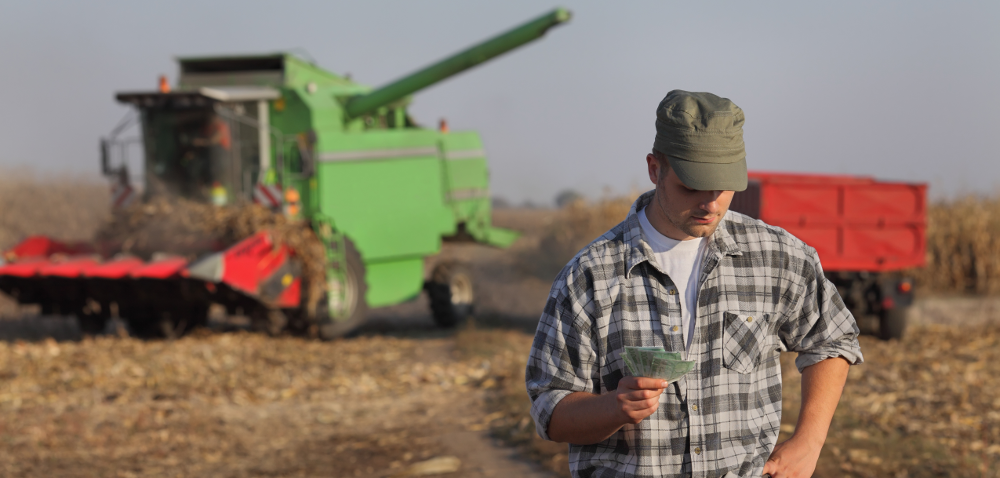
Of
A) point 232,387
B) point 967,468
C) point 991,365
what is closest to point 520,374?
point 232,387

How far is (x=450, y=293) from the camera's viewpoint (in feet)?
45.5

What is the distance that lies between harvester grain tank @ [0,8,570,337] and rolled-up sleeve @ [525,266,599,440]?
7.88 metres

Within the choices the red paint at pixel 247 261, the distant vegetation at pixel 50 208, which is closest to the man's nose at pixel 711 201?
the red paint at pixel 247 261

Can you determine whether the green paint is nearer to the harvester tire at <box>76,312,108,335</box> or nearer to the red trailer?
the harvester tire at <box>76,312,108,335</box>

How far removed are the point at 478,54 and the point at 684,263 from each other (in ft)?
35.2

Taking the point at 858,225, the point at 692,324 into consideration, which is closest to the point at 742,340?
the point at 692,324

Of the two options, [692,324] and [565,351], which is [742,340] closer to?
[692,324]

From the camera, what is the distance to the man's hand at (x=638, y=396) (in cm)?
220

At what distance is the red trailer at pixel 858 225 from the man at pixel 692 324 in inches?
331

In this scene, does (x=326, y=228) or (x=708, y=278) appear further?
(x=326, y=228)

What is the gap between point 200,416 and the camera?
7824 millimetres

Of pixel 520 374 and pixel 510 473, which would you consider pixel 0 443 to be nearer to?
pixel 510 473

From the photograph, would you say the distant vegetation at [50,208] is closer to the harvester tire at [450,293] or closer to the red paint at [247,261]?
the harvester tire at [450,293]

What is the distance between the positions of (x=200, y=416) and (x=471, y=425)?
2.21 metres
